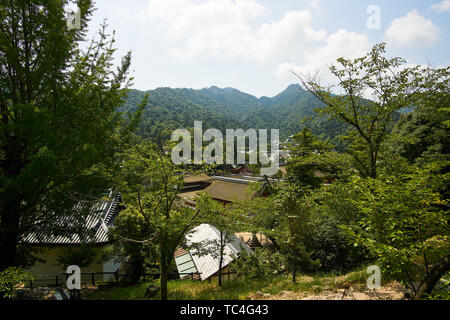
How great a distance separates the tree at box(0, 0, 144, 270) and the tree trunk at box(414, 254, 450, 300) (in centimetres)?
582

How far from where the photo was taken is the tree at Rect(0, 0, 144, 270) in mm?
4176

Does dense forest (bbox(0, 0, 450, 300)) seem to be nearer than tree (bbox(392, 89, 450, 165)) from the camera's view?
Yes

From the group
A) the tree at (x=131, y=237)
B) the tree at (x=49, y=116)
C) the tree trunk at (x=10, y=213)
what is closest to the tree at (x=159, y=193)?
the tree at (x=49, y=116)

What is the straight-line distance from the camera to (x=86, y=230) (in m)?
4.98

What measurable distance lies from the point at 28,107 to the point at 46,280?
10.3 meters

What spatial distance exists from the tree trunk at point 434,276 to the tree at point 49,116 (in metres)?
5.82

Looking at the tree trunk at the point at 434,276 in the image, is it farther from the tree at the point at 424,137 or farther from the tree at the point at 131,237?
the tree at the point at 131,237

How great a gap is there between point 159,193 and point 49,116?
3319 millimetres

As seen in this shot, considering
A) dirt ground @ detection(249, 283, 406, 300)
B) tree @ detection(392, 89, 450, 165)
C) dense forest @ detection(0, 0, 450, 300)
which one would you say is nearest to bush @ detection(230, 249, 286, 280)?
dense forest @ detection(0, 0, 450, 300)

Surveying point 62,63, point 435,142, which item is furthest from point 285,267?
point 62,63

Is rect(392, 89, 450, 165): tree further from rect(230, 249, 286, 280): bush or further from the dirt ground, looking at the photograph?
rect(230, 249, 286, 280): bush

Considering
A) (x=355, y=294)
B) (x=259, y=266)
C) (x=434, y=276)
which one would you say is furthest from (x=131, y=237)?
(x=434, y=276)

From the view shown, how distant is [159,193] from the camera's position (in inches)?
249
